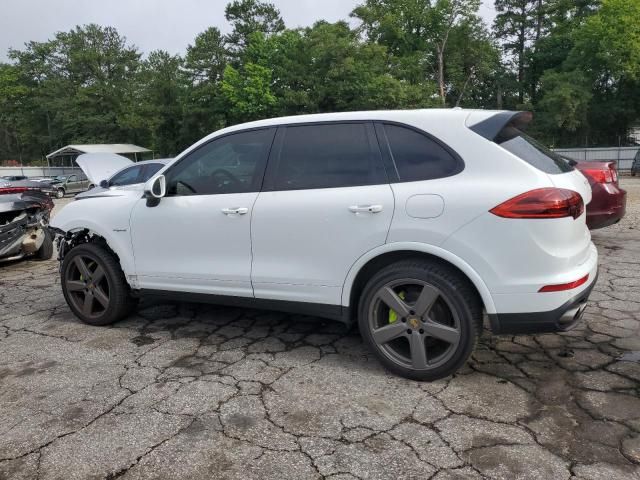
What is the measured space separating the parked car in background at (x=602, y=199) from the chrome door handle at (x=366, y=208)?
4.07 m

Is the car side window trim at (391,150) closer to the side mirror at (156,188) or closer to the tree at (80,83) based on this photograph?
the side mirror at (156,188)

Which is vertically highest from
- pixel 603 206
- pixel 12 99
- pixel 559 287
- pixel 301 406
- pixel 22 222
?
pixel 12 99

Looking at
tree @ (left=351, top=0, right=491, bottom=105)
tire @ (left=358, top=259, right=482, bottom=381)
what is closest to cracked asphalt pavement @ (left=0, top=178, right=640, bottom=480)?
tire @ (left=358, top=259, right=482, bottom=381)

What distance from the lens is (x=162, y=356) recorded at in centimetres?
367

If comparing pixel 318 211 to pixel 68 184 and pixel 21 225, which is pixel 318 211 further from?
pixel 68 184

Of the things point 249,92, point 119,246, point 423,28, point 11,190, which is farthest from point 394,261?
point 423,28

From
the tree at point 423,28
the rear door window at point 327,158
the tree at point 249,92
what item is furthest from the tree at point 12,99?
the rear door window at point 327,158

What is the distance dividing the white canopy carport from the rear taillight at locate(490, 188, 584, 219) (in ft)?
132

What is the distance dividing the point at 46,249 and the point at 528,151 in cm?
723

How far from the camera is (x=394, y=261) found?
3098mm

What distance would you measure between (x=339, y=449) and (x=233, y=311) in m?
2.40

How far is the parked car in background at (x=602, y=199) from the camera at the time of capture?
6.00 meters

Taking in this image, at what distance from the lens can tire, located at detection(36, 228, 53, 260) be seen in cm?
742

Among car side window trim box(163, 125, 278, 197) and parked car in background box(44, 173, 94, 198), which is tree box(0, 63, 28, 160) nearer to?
parked car in background box(44, 173, 94, 198)
